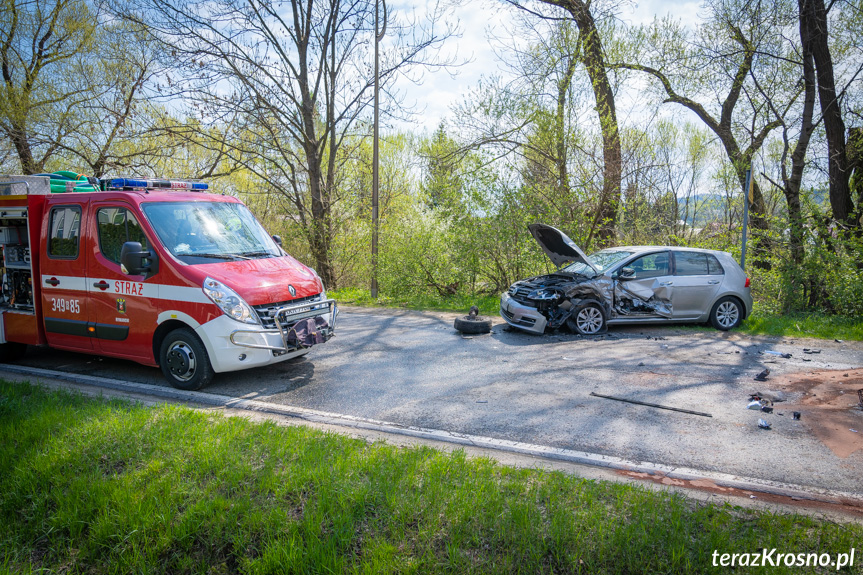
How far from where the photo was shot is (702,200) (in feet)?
64.4

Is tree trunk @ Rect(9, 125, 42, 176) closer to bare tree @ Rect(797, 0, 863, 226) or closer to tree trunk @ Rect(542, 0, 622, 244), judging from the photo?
tree trunk @ Rect(542, 0, 622, 244)

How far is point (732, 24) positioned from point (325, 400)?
15.2 meters

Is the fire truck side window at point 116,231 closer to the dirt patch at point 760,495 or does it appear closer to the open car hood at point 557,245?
the dirt patch at point 760,495

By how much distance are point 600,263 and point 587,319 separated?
1.42 m

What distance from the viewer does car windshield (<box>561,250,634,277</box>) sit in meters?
9.74

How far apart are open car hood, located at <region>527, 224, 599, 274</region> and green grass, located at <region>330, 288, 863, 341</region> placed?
2.21 metres

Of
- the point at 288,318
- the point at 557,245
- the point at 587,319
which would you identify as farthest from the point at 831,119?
the point at 288,318

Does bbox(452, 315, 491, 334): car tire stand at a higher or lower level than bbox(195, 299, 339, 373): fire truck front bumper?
lower

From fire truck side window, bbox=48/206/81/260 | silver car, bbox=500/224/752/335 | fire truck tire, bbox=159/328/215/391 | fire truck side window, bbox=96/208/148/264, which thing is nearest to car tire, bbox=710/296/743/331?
silver car, bbox=500/224/752/335

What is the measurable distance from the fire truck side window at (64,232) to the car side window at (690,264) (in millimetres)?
10042

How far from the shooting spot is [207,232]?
Result: 667cm

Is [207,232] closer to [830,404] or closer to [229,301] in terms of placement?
[229,301]

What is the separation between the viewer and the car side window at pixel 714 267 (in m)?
9.84

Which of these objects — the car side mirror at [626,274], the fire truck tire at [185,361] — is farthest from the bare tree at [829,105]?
the fire truck tire at [185,361]
